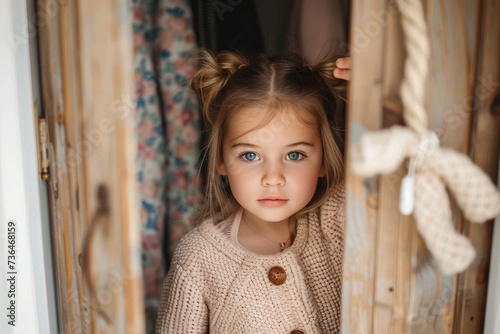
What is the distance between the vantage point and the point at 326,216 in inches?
55.4

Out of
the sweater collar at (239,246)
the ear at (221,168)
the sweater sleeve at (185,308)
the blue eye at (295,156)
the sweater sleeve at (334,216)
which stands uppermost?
the blue eye at (295,156)

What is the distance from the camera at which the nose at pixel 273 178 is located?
1.34 metres

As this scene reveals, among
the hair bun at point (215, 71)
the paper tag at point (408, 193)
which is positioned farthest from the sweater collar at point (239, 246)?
the paper tag at point (408, 193)

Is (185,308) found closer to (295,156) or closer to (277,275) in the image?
(277,275)

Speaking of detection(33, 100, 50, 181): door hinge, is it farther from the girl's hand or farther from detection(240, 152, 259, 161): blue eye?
the girl's hand

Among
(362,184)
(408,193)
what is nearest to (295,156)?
(362,184)

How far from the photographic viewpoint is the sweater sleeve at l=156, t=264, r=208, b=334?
1.45 metres

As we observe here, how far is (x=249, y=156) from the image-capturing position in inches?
55.6

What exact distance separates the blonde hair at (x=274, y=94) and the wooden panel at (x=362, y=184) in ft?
1.64

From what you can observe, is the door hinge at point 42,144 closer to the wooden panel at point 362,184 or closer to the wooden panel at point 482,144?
the wooden panel at point 362,184

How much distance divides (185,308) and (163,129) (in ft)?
2.33

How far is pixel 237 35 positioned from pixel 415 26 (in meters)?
1.18

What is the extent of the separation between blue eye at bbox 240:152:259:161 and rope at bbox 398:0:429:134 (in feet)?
2.15

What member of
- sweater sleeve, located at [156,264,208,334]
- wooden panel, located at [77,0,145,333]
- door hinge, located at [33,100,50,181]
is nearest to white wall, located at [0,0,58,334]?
door hinge, located at [33,100,50,181]
